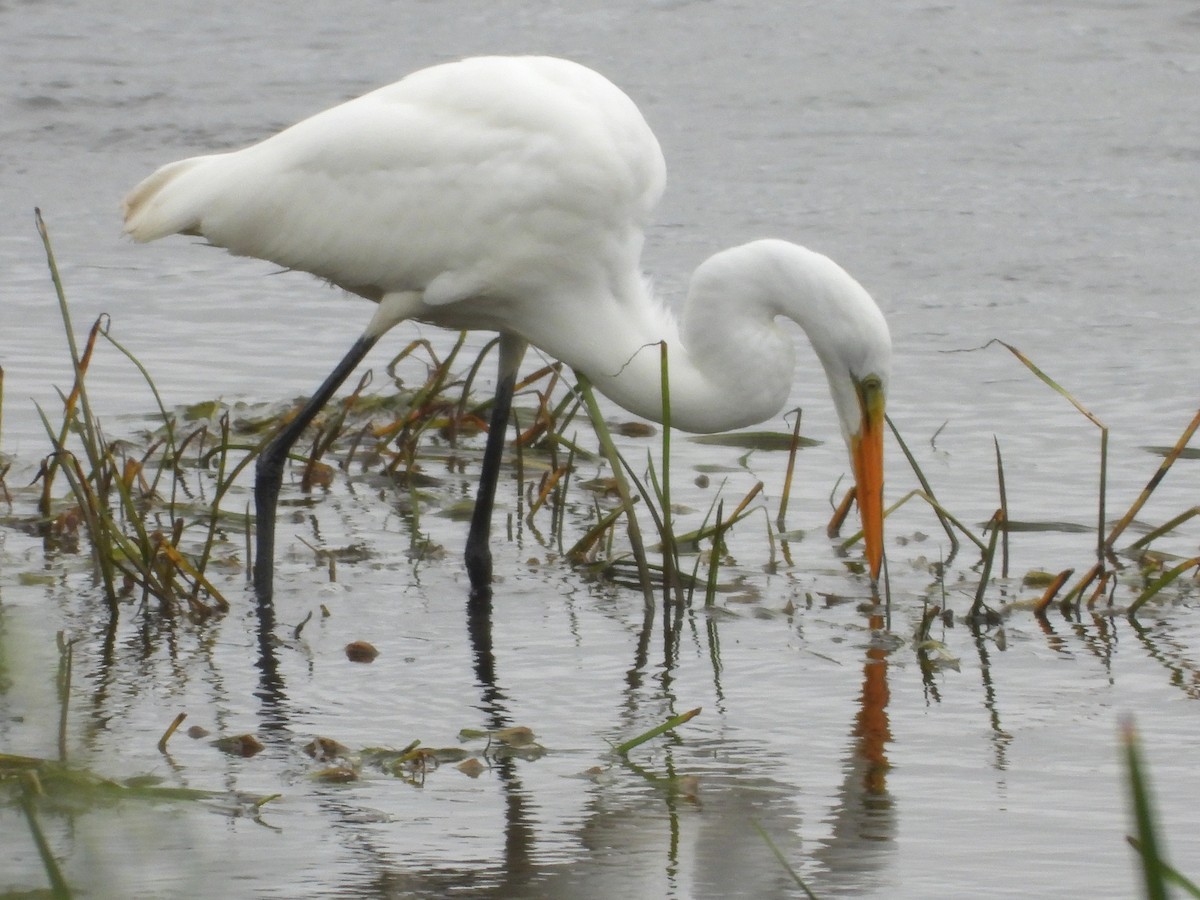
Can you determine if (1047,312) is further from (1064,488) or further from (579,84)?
(579,84)

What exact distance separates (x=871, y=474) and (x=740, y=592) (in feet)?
1.41

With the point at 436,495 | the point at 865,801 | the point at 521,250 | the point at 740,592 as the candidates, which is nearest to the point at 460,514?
the point at 436,495

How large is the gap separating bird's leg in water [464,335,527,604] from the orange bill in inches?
37.0

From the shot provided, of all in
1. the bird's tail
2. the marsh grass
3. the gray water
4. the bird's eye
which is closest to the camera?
the gray water

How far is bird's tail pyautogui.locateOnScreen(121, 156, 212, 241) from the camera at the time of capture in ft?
17.6

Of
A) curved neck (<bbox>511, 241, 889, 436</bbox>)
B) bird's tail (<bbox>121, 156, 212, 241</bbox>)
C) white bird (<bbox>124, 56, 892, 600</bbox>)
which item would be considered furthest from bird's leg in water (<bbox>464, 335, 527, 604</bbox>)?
bird's tail (<bbox>121, 156, 212, 241</bbox>)

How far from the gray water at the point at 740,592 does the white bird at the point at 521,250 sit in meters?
0.46

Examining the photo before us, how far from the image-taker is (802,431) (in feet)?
20.8

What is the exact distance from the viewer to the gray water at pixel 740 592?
127 inches

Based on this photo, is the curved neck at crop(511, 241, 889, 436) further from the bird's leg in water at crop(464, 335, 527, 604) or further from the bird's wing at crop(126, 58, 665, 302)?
the bird's leg in water at crop(464, 335, 527, 604)

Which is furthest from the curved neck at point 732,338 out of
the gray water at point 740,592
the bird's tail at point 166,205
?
the bird's tail at point 166,205

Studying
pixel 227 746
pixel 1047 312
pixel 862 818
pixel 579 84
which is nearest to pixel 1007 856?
pixel 862 818

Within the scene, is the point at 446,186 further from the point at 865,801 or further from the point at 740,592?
the point at 865,801

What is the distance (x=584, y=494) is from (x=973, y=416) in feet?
4.85
